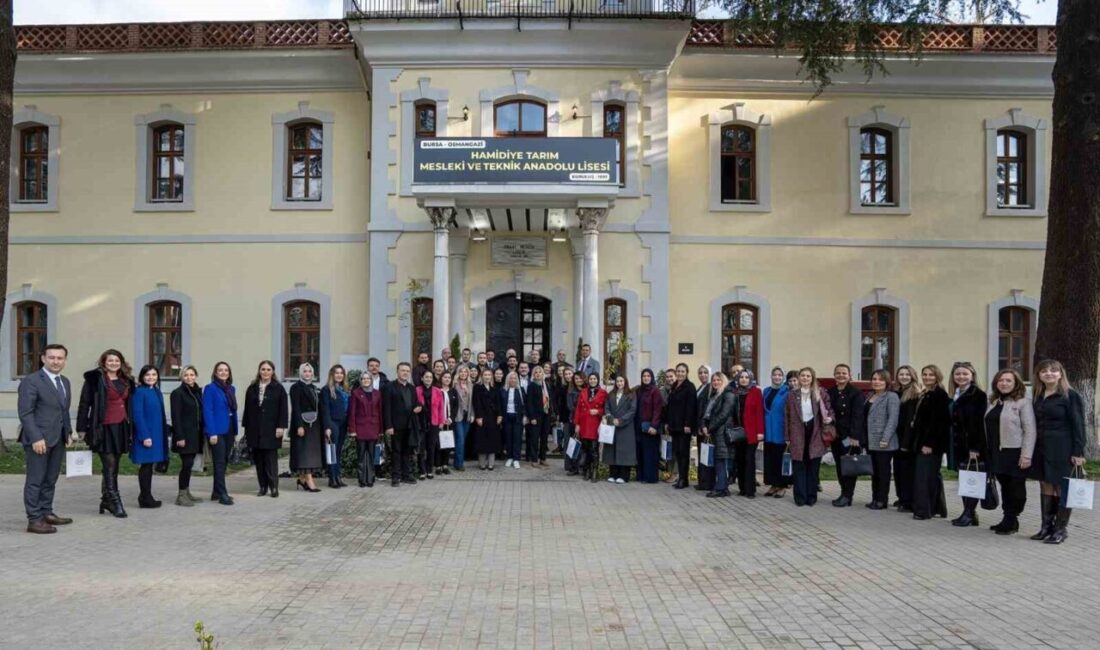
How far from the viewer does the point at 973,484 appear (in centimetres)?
959

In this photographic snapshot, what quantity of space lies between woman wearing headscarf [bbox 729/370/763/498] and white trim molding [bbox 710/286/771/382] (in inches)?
303

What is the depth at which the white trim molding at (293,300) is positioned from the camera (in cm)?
2008

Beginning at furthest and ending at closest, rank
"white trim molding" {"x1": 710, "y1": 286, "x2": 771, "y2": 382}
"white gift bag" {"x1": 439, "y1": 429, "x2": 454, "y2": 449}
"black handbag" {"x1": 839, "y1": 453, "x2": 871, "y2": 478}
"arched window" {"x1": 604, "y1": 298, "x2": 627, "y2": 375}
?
"white trim molding" {"x1": 710, "y1": 286, "x2": 771, "y2": 382}, "arched window" {"x1": 604, "y1": 298, "x2": 627, "y2": 375}, "white gift bag" {"x1": 439, "y1": 429, "x2": 454, "y2": 449}, "black handbag" {"x1": 839, "y1": 453, "x2": 871, "y2": 478}

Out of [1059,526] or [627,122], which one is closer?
[1059,526]

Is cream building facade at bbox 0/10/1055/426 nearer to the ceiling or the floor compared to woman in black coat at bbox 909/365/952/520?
nearer to the ceiling

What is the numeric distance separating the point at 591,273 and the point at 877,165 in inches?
314

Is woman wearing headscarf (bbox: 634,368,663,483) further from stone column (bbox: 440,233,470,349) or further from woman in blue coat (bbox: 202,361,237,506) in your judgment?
stone column (bbox: 440,233,470,349)

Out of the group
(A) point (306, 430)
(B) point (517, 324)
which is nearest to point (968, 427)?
(A) point (306, 430)

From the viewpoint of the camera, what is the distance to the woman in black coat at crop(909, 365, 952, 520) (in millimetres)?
10242

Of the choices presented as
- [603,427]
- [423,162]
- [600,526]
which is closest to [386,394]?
[603,427]

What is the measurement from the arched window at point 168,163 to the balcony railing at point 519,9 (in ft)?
17.5

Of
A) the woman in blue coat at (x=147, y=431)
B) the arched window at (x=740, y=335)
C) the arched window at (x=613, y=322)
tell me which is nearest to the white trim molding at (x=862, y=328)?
the arched window at (x=740, y=335)

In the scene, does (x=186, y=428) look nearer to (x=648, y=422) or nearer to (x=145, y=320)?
(x=648, y=422)

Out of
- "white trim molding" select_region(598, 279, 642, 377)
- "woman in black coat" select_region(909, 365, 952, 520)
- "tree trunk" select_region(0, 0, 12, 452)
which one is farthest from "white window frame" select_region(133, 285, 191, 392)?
"woman in black coat" select_region(909, 365, 952, 520)
